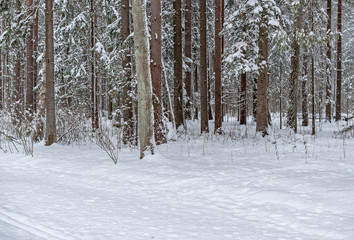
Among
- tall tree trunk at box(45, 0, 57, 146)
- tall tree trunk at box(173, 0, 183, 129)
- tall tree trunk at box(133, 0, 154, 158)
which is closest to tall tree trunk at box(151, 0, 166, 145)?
tall tree trunk at box(133, 0, 154, 158)

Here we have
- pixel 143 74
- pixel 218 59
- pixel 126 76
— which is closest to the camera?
pixel 143 74

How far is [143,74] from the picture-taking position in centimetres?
764

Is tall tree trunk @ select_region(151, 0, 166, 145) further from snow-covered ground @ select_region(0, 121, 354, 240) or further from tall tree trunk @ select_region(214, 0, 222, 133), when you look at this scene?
tall tree trunk @ select_region(214, 0, 222, 133)

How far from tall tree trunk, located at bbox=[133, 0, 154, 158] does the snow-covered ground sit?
549 mm

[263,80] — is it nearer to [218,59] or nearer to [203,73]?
[218,59]

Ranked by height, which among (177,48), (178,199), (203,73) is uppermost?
(177,48)

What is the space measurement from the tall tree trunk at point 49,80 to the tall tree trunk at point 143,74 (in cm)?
444

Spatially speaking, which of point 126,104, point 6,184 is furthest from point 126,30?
point 6,184

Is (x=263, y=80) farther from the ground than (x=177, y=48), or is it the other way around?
(x=177, y=48)

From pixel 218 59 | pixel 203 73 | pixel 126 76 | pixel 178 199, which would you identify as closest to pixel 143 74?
pixel 178 199

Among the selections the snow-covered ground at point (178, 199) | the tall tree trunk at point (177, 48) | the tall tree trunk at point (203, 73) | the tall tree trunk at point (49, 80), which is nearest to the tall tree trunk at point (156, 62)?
the snow-covered ground at point (178, 199)

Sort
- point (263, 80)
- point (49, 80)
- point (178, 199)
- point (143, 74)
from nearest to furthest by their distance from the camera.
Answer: point (178, 199)
point (143, 74)
point (49, 80)
point (263, 80)

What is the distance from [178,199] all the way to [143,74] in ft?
12.3

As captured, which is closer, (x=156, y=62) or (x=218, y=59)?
(x=156, y=62)
